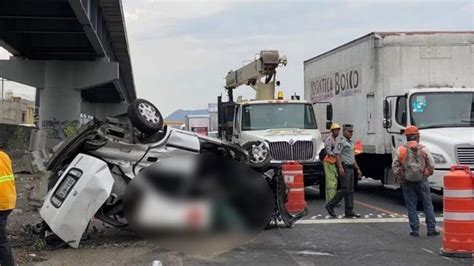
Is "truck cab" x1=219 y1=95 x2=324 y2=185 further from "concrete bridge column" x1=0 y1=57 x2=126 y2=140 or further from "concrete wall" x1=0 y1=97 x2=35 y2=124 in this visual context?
"concrete wall" x1=0 y1=97 x2=35 y2=124

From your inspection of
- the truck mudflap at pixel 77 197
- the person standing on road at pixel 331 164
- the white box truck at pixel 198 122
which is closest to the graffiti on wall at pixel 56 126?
the white box truck at pixel 198 122

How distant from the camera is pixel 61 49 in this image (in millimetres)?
30203

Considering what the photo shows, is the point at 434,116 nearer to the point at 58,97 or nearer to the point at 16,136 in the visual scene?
the point at 58,97

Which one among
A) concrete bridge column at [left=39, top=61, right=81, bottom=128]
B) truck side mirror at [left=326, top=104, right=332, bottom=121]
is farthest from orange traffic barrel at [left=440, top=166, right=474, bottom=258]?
concrete bridge column at [left=39, top=61, right=81, bottom=128]

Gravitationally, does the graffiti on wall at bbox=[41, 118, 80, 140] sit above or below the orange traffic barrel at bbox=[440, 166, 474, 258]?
above

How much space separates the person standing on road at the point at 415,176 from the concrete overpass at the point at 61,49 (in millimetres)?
12798

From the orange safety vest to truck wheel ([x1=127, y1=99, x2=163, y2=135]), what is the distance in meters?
2.39

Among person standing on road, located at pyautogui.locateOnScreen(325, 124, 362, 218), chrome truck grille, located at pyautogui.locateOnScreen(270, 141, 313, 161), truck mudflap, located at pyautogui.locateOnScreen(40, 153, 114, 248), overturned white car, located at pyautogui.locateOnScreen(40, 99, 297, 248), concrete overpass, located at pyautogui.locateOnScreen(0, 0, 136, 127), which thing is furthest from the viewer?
concrete overpass, located at pyautogui.locateOnScreen(0, 0, 136, 127)

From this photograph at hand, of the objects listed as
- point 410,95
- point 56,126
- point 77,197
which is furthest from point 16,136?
point 77,197

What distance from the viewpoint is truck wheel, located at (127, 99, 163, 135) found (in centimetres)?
947

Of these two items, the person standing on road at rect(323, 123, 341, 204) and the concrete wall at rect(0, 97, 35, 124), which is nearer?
the person standing on road at rect(323, 123, 341, 204)

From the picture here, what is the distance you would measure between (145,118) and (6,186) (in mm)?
2631

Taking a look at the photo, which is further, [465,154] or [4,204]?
[465,154]

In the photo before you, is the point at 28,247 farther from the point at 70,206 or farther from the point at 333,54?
the point at 333,54
